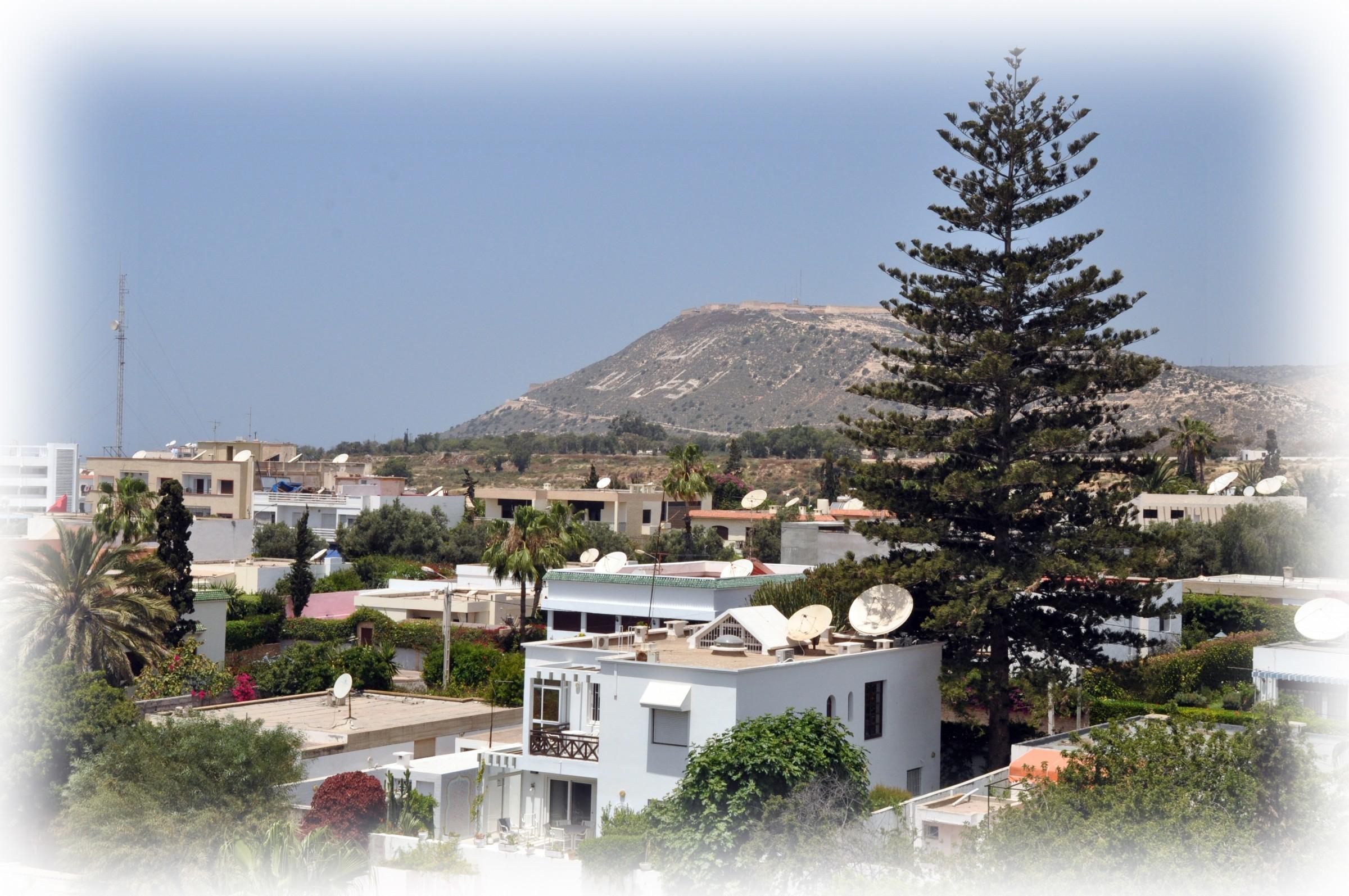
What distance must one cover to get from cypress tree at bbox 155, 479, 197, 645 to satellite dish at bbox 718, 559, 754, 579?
590 inches

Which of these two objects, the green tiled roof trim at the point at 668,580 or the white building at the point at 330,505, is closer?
the green tiled roof trim at the point at 668,580

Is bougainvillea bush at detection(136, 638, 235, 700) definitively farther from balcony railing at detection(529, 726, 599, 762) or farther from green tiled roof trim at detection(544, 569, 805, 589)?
balcony railing at detection(529, 726, 599, 762)

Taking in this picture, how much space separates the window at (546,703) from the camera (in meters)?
24.5

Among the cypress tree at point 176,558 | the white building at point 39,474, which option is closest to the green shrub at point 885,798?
the cypress tree at point 176,558

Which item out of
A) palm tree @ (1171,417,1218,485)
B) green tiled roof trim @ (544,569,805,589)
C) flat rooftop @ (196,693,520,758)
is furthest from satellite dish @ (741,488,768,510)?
palm tree @ (1171,417,1218,485)

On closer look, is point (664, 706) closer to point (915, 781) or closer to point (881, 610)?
point (881, 610)

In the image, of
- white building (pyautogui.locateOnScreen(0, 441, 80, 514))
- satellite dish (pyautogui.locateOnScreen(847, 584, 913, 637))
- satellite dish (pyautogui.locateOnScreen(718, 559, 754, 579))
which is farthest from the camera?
white building (pyautogui.locateOnScreen(0, 441, 80, 514))

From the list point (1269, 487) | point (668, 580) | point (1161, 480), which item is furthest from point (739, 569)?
point (1161, 480)

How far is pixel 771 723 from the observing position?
827 inches

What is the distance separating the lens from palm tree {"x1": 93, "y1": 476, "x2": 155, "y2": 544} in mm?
42969

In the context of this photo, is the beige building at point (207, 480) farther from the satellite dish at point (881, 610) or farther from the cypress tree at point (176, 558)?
the satellite dish at point (881, 610)

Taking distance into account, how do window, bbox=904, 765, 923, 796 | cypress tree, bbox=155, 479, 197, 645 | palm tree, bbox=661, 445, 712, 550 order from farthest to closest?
palm tree, bbox=661, 445, 712, 550, cypress tree, bbox=155, 479, 197, 645, window, bbox=904, 765, 923, 796

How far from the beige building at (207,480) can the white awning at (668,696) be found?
52782 mm

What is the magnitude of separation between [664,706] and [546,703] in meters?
3.02
